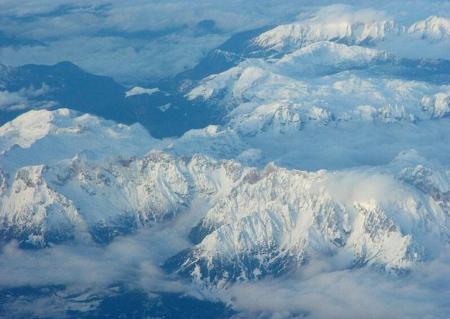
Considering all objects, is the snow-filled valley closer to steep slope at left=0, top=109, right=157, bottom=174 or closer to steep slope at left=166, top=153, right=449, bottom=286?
steep slope at left=166, top=153, right=449, bottom=286

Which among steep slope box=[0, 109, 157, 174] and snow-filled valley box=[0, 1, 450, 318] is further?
steep slope box=[0, 109, 157, 174]

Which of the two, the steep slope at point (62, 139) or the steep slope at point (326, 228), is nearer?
the steep slope at point (326, 228)

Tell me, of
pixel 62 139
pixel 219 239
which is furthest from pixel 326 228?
pixel 62 139

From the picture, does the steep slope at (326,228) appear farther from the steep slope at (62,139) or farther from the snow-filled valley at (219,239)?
the steep slope at (62,139)

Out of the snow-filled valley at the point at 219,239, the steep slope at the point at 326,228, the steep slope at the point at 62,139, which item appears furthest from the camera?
the steep slope at the point at 62,139

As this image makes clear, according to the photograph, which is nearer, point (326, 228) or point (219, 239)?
point (326, 228)

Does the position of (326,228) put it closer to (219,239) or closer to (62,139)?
(219,239)

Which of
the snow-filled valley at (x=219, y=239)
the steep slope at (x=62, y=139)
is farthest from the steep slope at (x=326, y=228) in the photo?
the steep slope at (x=62, y=139)

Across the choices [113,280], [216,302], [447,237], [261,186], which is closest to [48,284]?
[113,280]

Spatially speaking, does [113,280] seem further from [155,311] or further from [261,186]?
[261,186]

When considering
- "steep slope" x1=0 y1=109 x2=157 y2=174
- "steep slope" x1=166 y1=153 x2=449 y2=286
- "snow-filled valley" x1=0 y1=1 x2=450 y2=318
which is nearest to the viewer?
"snow-filled valley" x1=0 y1=1 x2=450 y2=318

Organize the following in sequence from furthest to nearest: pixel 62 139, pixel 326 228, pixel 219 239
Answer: pixel 62 139 → pixel 219 239 → pixel 326 228

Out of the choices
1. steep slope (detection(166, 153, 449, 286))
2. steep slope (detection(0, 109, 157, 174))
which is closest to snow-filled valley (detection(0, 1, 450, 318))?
steep slope (detection(166, 153, 449, 286))
